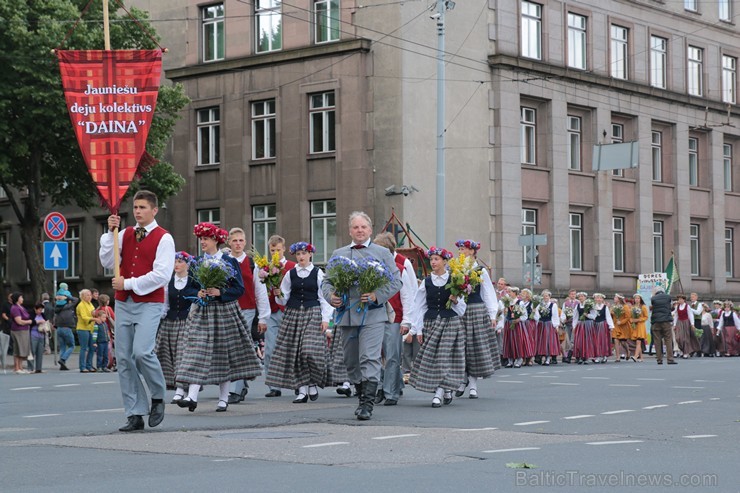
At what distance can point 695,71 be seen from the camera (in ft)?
171

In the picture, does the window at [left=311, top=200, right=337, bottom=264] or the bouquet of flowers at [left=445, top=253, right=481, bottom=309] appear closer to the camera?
the bouquet of flowers at [left=445, top=253, right=481, bottom=309]

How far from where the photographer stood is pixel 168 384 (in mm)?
17156

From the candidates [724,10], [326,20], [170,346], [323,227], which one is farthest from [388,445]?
[724,10]

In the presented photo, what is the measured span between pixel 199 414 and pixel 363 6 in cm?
2786

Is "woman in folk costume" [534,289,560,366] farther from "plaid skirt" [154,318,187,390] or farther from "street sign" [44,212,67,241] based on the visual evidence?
"plaid skirt" [154,318,187,390]

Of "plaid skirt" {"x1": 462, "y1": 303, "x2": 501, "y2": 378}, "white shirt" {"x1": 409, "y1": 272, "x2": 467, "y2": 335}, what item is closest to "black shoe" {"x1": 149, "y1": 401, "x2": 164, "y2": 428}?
"white shirt" {"x1": 409, "y1": 272, "x2": 467, "y2": 335}

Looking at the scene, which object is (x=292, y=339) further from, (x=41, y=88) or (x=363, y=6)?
(x=363, y=6)

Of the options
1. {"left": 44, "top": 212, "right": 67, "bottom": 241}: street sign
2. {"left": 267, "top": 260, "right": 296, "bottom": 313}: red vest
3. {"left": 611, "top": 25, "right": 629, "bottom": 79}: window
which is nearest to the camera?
{"left": 267, "top": 260, "right": 296, "bottom": 313}: red vest

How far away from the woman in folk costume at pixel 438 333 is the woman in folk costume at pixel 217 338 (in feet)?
7.31

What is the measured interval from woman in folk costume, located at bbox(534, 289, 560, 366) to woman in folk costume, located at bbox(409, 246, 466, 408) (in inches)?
650

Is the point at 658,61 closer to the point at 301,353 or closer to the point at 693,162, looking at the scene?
the point at 693,162

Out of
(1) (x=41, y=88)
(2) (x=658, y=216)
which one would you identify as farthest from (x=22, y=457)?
(2) (x=658, y=216)

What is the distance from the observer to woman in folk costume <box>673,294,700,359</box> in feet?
133

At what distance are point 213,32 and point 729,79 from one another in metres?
21.7
